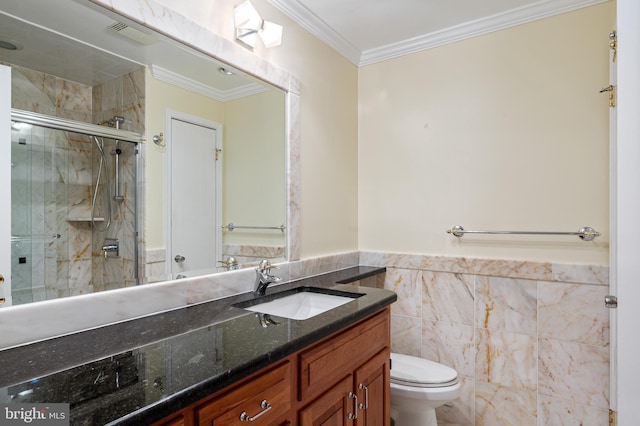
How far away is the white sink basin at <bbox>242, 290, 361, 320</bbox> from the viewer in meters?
1.72

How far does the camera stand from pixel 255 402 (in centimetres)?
102

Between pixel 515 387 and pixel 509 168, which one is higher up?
pixel 509 168

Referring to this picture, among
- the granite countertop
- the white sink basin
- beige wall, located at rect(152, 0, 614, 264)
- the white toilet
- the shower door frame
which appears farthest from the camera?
beige wall, located at rect(152, 0, 614, 264)

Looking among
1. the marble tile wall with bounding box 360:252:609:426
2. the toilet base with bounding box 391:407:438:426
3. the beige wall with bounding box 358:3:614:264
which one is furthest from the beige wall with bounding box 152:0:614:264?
the toilet base with bounding box 391:407:438:426

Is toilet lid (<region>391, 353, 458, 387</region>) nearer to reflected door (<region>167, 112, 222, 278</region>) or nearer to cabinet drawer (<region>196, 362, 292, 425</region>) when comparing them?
cabinet drawer (<region>196, 362, 292, 425</region>)

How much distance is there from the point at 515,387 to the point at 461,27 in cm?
215

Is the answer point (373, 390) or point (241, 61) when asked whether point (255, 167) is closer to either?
point (241, 61)

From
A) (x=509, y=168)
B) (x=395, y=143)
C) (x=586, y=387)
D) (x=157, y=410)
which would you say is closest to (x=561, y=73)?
(x=509, y=168)

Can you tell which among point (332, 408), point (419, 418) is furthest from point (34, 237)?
point (419, 418)

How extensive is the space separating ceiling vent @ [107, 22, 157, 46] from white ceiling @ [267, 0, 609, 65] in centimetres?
84

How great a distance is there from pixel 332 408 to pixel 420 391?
0.74 m

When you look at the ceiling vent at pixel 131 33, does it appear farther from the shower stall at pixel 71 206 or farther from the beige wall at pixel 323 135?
the beige wall at pixel 323 135

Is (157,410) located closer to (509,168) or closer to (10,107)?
(10,107)

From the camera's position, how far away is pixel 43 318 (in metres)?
1.09
